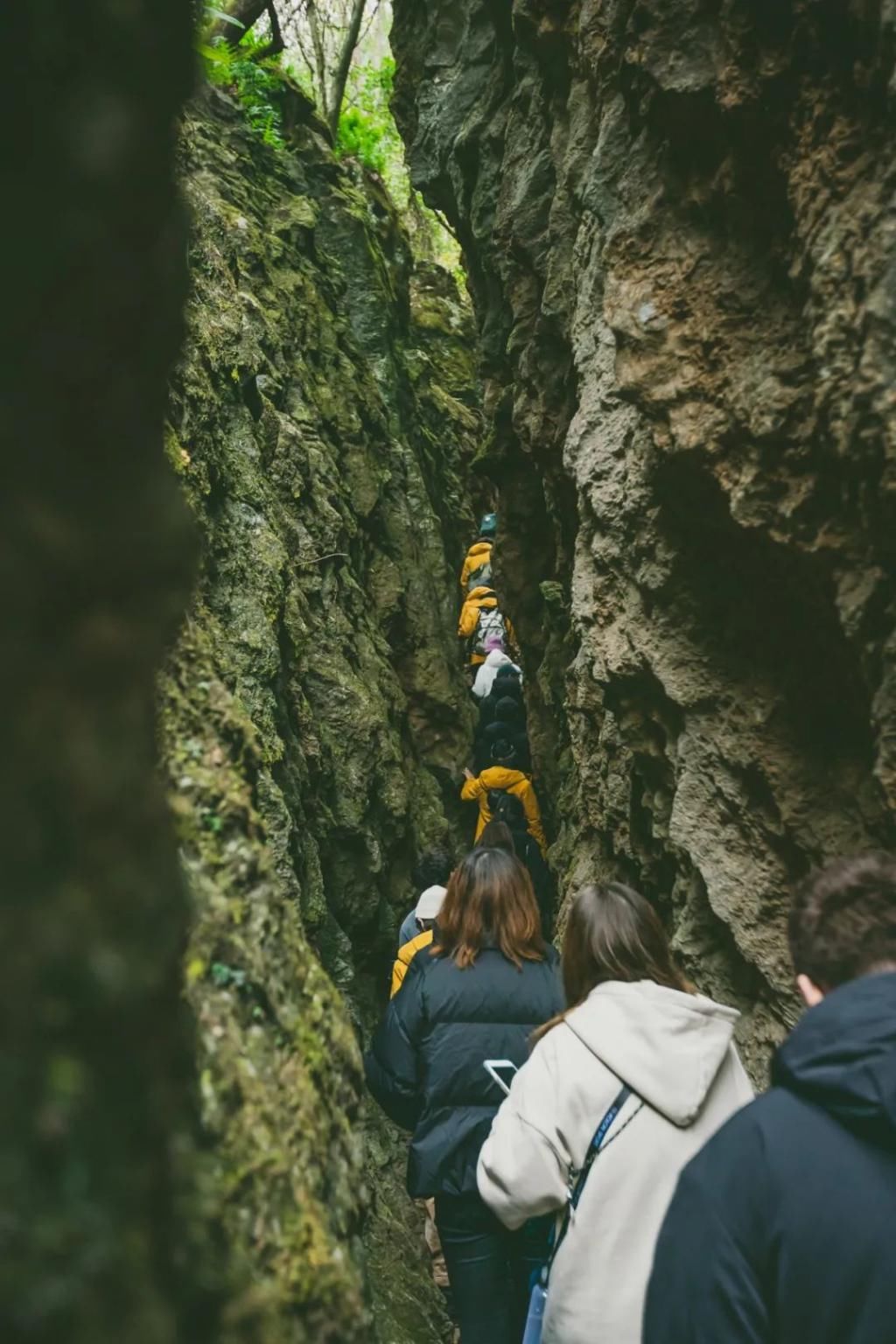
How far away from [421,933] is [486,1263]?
1.42 m

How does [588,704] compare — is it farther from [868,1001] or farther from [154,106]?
[154,106]

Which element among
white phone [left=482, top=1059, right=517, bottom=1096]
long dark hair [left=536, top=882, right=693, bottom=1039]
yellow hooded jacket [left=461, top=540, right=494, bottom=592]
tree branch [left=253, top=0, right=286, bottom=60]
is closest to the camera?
long dark hair [left=536, top=882, right=693, bottom=1039]

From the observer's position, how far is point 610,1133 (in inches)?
94.3

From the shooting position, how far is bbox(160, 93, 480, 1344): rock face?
142 centimetres

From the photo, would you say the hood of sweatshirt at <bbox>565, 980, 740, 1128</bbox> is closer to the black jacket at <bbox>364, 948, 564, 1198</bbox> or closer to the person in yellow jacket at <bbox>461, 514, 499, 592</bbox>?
the black jacket at <bbox>364, 948, 564, 1198</bbox>

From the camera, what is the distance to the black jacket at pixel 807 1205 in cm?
161

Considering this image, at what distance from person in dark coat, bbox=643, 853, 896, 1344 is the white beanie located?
294 centimetres

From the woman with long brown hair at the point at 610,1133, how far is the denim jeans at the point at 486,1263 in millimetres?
1108

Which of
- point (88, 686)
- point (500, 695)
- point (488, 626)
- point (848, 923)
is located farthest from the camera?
point (488, 626)

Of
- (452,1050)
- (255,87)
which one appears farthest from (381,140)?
(452,1050)

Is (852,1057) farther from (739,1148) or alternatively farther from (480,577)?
(480,577)

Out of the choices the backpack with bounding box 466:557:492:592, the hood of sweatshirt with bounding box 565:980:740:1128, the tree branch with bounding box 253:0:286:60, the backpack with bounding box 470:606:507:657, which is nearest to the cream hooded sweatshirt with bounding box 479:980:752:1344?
the hood of sweatshirt with bounding box 565:980:740:1128

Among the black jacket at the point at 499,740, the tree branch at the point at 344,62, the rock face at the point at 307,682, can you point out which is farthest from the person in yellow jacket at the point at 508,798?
the tree branch at the point at 344,62

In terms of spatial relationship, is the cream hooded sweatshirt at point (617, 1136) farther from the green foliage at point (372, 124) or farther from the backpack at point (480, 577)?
the green foliage at point (372, 124)
